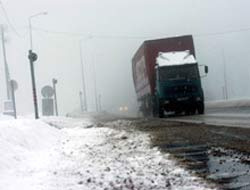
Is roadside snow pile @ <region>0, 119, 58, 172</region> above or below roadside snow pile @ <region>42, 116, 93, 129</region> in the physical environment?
above

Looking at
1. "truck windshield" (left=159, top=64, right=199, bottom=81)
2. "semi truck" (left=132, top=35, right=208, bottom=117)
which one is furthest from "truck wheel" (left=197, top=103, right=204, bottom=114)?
"truck windshield" (left=159, top=64, right=199, bottom=81)

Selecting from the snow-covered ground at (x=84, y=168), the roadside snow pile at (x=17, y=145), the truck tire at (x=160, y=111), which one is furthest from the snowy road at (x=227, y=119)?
the snow-covered ground at (x=84, y=168)

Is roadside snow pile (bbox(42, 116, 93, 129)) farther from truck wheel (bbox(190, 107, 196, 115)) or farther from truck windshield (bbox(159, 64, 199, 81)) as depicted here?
truck wheel (bbox(190, 107, 196, 115))

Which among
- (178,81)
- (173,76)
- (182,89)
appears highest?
(173,76)

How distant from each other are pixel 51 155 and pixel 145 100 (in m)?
29.4

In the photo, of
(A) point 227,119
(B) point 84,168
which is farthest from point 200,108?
(B) point 84,168

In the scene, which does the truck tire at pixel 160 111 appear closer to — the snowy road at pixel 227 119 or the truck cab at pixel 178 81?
the truck cab at pixel 178 81

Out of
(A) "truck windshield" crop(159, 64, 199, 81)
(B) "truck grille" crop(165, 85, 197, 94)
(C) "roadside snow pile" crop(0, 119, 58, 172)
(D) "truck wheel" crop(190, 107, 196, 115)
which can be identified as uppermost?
Answer: (A) "truck windshield" crop(159, 64, 199, 81)

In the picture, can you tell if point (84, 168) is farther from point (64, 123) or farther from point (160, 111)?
point (160, 111)


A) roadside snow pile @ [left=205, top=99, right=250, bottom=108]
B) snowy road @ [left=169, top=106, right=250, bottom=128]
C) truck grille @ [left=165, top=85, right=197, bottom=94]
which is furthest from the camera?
roadside snow pile @ [left=205, top=99, right=250, bottom=108]

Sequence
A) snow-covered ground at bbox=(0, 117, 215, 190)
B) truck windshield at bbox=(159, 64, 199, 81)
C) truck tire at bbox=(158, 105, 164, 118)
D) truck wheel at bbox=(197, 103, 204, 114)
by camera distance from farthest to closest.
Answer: truck wheel at bbox=(197, 103, 204, 114) → truck tire at bbox=(158, 105, 164, 118) → truck windshield at bbox=(159, 64, 199, 81) → snow-covered ground at bbox=(0, 117, 215, 190)

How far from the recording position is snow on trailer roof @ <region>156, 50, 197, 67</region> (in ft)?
111

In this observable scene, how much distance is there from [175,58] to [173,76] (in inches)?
49.8

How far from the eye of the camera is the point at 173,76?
33469mm
